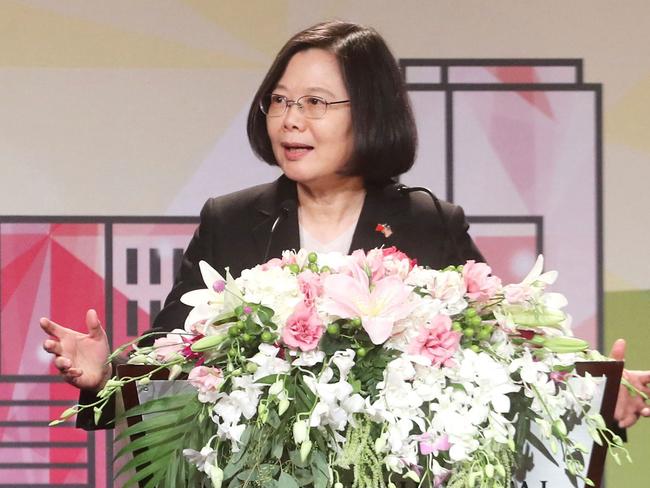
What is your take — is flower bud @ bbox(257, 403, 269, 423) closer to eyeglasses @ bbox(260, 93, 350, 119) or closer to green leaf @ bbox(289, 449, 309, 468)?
green leaf @ bbox(289, 449, 309, 468)

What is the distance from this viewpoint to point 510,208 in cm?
318

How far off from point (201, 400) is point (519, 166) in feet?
7.01

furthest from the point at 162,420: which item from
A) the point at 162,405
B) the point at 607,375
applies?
the point at 607,375

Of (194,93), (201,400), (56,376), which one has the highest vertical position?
(194,93)

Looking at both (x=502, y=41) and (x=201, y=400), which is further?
(x=502, y=41)

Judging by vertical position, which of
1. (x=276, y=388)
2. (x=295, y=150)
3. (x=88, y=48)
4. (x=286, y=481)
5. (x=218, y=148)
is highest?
(x=88, y=48)

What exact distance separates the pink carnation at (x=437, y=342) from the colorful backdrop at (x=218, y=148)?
197cm

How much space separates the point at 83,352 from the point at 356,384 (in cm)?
58

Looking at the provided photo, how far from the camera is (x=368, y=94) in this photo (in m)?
2.00

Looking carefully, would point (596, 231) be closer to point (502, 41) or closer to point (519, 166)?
point (519, 166)

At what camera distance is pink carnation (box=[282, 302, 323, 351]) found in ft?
3.89

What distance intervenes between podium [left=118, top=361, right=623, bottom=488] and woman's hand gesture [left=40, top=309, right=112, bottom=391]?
0.90 feet

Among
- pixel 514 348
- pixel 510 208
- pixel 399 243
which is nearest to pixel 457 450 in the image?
pixel 514 348

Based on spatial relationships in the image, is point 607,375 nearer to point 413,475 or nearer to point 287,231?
point 413,475
